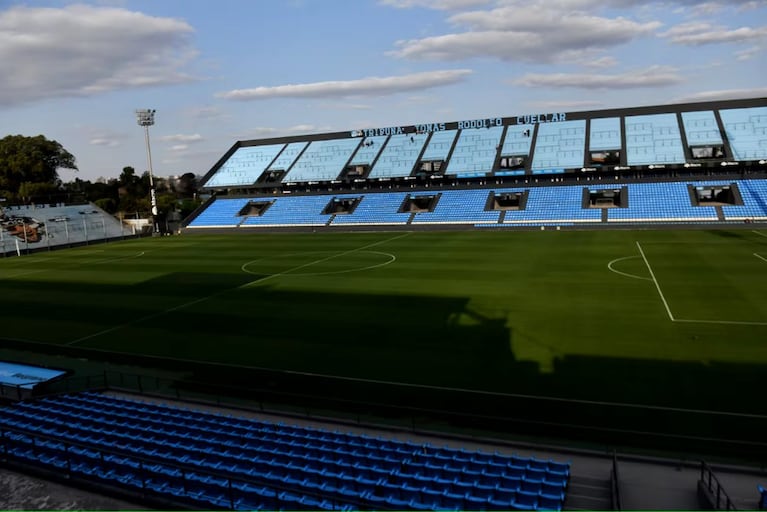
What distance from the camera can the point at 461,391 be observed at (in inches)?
671

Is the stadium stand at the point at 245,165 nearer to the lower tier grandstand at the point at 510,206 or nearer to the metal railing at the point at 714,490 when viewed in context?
the lower tier grandstand at the point at 510,206

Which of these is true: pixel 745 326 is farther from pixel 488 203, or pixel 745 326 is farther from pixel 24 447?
pixel 488 203

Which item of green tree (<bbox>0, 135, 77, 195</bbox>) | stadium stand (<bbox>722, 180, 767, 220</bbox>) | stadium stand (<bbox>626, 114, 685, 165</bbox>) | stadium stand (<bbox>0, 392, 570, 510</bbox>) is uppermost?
green tree (<bbox>0, 135, 77, 195</bbox>)

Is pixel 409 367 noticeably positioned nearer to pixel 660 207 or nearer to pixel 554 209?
pixel 554 209

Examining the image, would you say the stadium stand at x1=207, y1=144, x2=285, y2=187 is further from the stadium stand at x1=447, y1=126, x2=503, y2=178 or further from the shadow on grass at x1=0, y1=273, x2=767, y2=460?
the shadow on grass at x1=0, y1=273, x2=767, y2=460

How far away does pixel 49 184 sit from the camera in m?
87.9

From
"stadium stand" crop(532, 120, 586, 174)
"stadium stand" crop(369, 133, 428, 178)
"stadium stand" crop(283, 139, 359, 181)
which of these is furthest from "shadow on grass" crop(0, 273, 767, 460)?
"stadium stand" crop(283, 139, 359, 181)

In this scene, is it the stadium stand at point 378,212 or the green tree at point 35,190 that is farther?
the green tree at point 35,190

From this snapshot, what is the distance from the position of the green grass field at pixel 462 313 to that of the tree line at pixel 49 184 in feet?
147

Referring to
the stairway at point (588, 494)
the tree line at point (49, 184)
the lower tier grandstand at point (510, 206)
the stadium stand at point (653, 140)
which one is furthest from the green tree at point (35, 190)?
the stairway at point (588, 494)

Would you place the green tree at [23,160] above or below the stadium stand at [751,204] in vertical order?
above

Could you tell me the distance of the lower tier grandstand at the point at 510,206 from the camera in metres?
55.7

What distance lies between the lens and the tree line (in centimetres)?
8525

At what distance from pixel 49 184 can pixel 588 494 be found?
98521 millimetres
